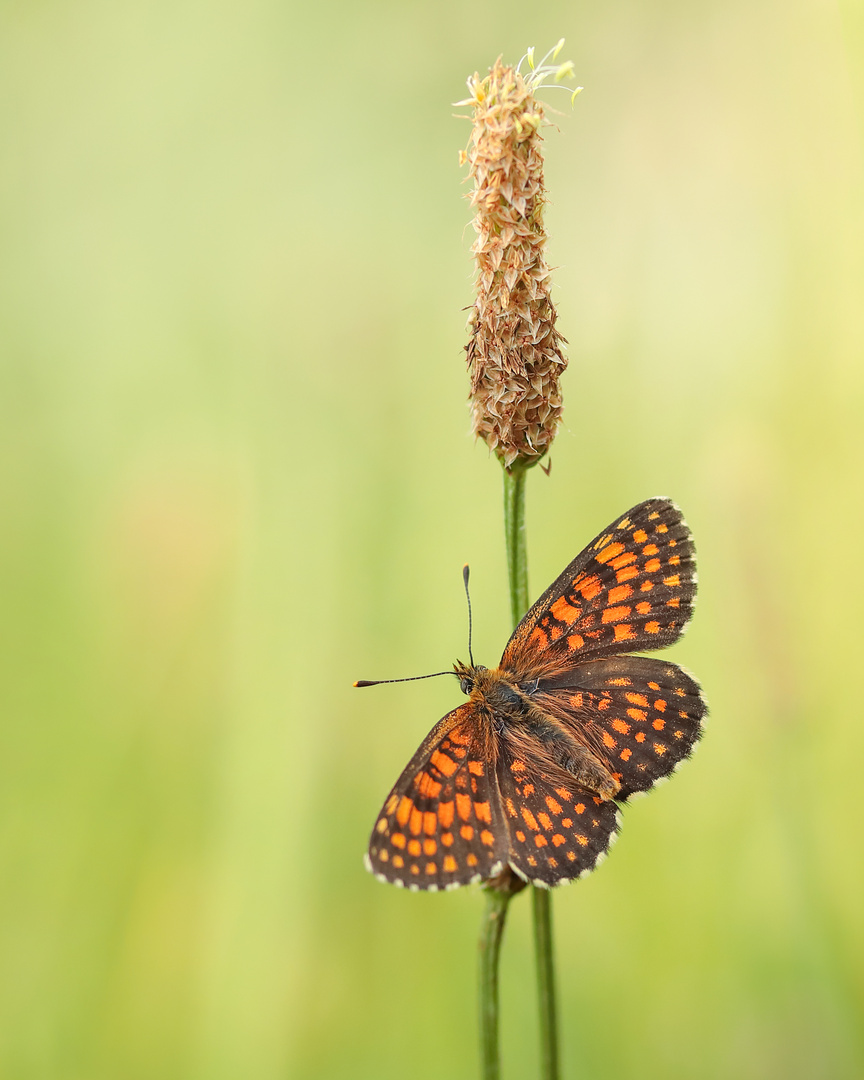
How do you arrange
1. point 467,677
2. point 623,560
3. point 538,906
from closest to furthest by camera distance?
point 538,906
point 623,560
point 467,677

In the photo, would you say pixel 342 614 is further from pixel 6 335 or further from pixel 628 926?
pixel 6 335

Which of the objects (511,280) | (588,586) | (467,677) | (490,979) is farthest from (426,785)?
(511,280)

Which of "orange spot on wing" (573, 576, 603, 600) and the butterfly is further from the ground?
"orange spot on wing" (573, 576, 603, 600)

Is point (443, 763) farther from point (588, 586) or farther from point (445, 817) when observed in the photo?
point (588, 586)

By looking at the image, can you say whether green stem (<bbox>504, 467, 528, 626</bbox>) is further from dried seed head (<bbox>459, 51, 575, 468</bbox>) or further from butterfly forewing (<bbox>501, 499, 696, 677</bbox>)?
butterfly forewing (<bbox>501, 499, 696, 677</bbox>)

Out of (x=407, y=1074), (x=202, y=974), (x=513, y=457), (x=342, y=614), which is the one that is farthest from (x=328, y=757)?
(x=513, y=457)

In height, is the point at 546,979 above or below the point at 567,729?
below

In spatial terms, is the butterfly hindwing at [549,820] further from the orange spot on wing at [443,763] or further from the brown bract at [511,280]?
the brown bract at [511,280]

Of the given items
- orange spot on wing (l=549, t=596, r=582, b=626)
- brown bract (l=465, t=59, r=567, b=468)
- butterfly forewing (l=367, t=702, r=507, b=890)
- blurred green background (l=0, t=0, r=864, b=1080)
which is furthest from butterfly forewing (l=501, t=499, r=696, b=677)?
blurred green background (l=0, t=0, r=864, b=1080)
